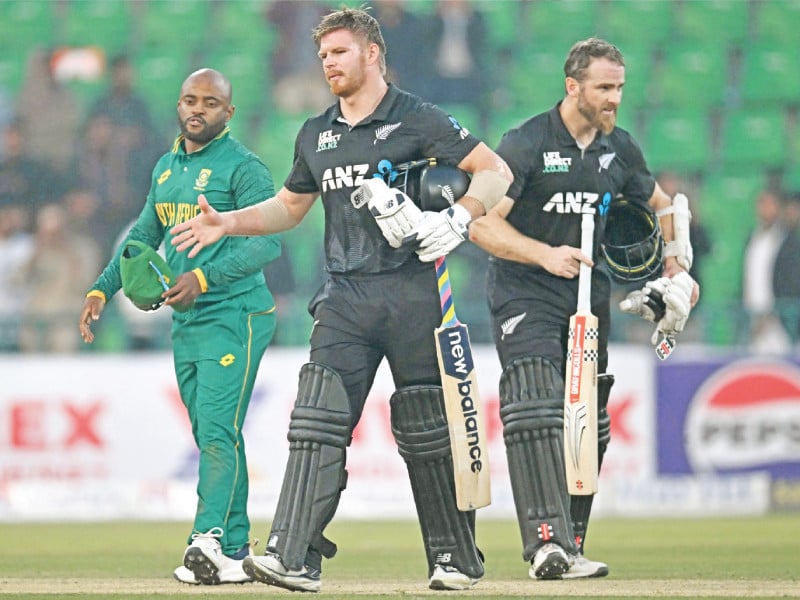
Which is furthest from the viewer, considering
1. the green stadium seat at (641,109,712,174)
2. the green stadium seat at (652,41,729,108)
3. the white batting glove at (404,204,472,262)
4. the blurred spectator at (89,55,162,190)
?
the green stadium seat at (652,41,729,108)

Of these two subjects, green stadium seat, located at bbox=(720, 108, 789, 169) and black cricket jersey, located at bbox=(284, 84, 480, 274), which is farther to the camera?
green stadium seat, located at bbox=(720, 108, 789, 169)

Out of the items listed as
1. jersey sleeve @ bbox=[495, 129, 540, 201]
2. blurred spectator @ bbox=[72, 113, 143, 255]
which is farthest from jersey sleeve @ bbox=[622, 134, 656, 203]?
blurred spectator @ bbox=[72, 113, 143, 255]

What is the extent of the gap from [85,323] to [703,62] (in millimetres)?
11045

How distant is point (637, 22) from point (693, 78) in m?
0.88

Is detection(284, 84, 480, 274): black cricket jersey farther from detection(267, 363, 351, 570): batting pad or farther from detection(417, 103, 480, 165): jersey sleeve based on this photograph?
detection(267, 363, 351, 570): batting pad

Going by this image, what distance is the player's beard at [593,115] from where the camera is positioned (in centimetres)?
691

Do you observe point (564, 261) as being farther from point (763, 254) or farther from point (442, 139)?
point (763, 254)

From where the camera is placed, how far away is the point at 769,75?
1677 centimetres

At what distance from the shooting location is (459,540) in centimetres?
621

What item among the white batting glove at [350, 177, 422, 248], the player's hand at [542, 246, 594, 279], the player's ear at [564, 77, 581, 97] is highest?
the player's ear at [564, 77, 581, 97]

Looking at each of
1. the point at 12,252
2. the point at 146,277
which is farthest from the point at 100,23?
the point at 146,277

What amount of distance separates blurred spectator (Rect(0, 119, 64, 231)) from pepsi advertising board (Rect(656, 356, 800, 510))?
6203 millimetres

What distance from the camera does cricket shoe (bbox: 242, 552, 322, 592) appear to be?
5.70m

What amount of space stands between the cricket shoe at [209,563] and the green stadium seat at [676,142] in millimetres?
10171
